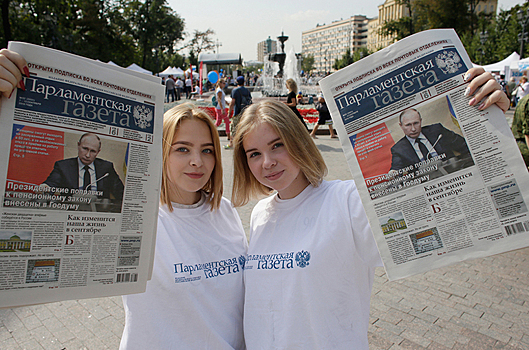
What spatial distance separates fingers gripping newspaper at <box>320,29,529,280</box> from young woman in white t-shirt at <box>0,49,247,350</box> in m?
0.85

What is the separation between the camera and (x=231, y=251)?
194 cm

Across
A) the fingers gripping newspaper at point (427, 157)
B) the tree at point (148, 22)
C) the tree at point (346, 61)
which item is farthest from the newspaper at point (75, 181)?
the tree at point (346, 61)

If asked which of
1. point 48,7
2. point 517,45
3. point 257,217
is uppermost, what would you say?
point 48,7

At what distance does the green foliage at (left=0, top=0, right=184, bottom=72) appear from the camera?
22375 mm

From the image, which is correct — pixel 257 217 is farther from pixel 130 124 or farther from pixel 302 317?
pixel 130 124

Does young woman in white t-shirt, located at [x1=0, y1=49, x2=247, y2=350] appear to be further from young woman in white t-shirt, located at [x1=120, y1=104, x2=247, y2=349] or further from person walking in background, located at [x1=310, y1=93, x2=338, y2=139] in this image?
person walking in background, located at [x1=310, y1=93, x2=338, y2=139]

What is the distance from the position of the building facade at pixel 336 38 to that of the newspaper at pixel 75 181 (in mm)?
152849

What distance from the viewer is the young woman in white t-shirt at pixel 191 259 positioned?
5.56 ft

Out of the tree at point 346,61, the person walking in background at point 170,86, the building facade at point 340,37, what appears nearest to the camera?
the person walking in background at point 170,86

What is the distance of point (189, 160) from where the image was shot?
6.36 feet

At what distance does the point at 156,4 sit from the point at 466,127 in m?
52.8

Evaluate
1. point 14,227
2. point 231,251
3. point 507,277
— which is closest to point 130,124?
point 14,227

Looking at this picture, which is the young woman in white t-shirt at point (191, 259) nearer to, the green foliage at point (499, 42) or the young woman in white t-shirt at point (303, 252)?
the young woman in white t-shirt at point (303, 252)

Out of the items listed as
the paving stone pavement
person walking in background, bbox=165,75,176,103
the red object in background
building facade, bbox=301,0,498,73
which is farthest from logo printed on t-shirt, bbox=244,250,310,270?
building facade, bbox=301,0,498,73
